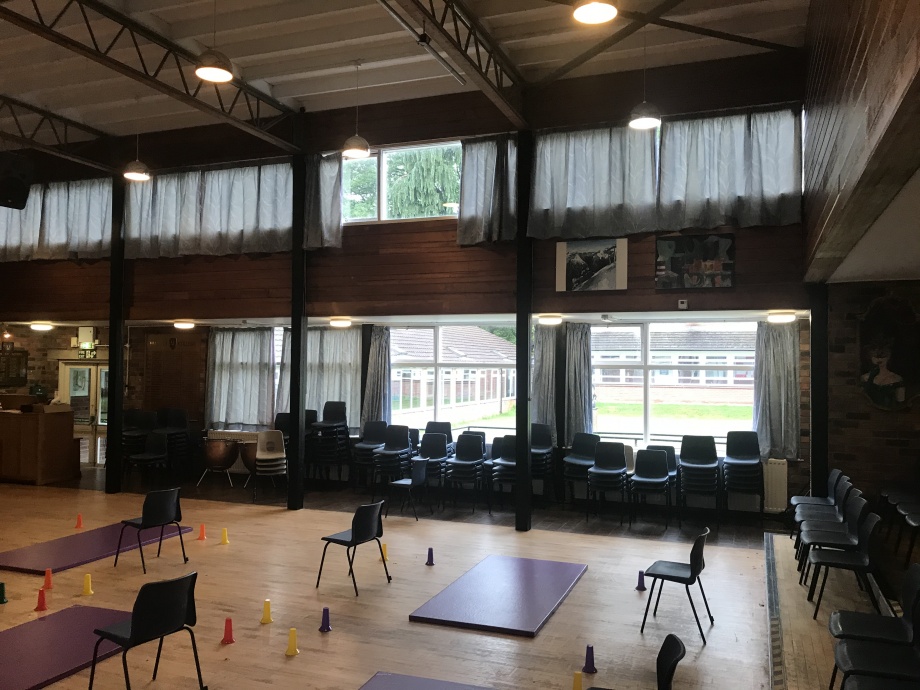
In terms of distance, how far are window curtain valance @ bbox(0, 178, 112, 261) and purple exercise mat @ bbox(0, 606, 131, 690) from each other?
23.2 ft

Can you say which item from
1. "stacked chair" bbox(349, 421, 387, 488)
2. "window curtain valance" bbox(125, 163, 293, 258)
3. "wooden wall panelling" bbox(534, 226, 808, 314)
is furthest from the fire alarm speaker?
"wooden wall panelling" bbox(534, 226, 808, 314)

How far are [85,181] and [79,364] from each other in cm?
421

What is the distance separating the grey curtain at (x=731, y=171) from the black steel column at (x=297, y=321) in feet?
15.6

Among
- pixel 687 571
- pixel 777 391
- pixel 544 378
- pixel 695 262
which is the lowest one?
pixel 687 571

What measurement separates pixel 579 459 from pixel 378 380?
3542 millimetres

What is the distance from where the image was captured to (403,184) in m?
9.66

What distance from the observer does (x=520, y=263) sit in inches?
342

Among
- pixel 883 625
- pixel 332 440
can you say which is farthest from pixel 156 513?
pixel 883 625

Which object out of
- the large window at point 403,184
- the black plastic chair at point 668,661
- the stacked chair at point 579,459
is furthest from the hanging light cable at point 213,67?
the stacked chair at point 579,459

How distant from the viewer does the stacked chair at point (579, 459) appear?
31.3 feet

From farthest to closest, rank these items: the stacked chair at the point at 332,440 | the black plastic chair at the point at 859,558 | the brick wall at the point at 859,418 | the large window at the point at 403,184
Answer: the stacked chair at the point at 332,440
the large window at the point at 403,184
the brick wall at the point at 859,418
the black plastic chair at the point at 859,558

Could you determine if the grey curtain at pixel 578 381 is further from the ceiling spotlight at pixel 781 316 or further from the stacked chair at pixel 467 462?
the ceiling spotlight at pixel 781 316

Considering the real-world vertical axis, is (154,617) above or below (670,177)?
below

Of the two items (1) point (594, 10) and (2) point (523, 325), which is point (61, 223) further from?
(1) point (594, 10)
